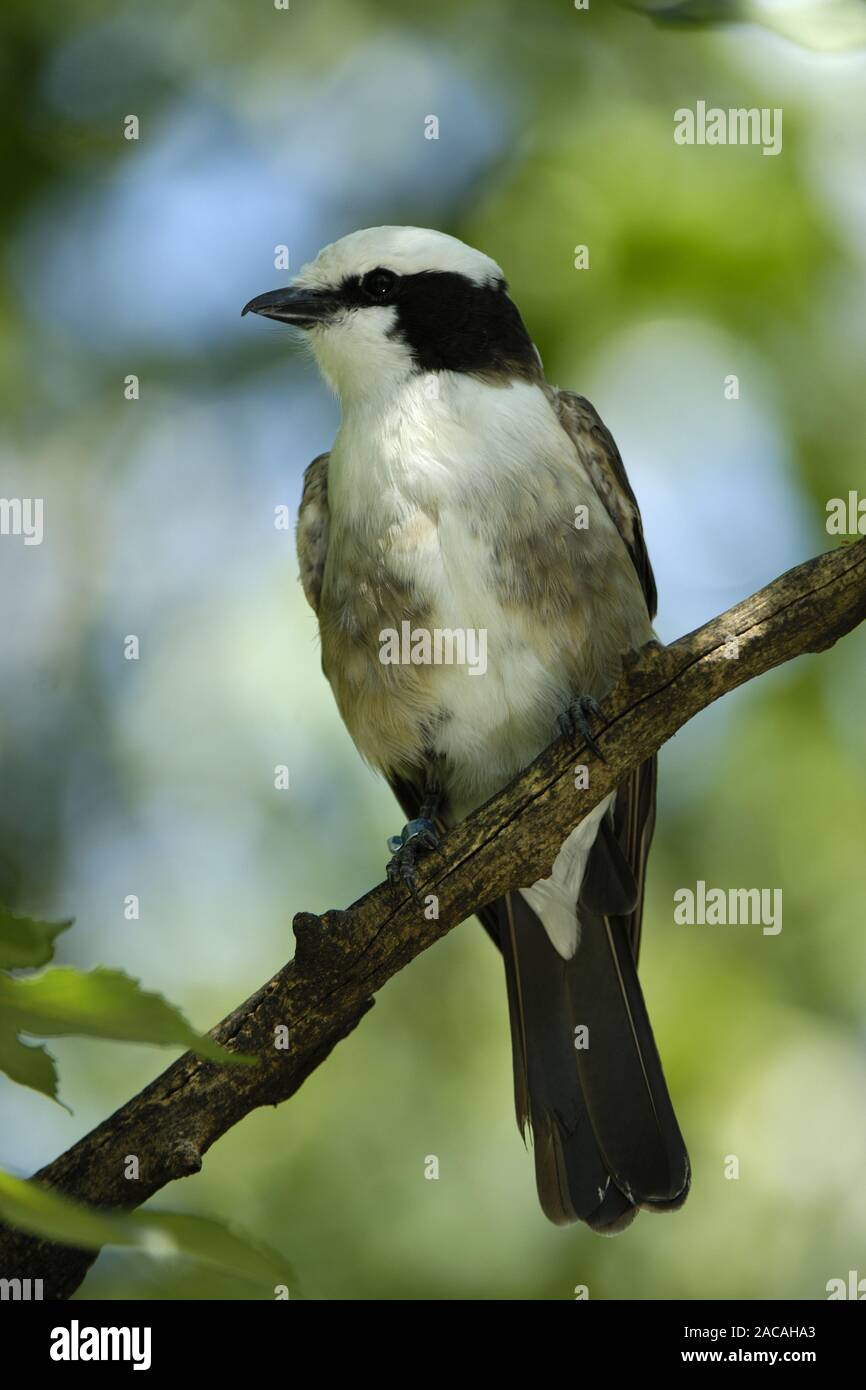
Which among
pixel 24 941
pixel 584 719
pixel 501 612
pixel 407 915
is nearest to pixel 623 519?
pixel 501 612

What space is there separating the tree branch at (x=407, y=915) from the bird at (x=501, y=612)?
0.55 metres

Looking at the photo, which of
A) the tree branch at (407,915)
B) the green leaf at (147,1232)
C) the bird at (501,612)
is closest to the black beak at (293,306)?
the bird at (501,612)

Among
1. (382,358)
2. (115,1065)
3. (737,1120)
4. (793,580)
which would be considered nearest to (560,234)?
(382,358)

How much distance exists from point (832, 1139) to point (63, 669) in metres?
2.98

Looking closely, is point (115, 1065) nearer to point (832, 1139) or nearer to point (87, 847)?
point (87, 847)

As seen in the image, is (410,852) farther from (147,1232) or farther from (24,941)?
(147,1232)

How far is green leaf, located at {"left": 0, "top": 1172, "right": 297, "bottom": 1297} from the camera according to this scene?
78 centimetres

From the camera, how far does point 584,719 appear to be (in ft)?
9.16

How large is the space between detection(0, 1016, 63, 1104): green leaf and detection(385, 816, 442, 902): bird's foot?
5.89 feet

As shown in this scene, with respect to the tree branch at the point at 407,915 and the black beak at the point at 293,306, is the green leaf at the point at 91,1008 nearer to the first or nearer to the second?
the tree branch at the point at 407,915

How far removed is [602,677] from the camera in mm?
3402

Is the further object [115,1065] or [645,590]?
[115,1065]

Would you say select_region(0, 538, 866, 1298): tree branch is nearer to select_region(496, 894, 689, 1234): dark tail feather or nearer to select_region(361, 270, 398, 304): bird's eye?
select_region(496, 894, 689, 1234): dark tail feather

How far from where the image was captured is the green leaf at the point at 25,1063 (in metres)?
0.91
